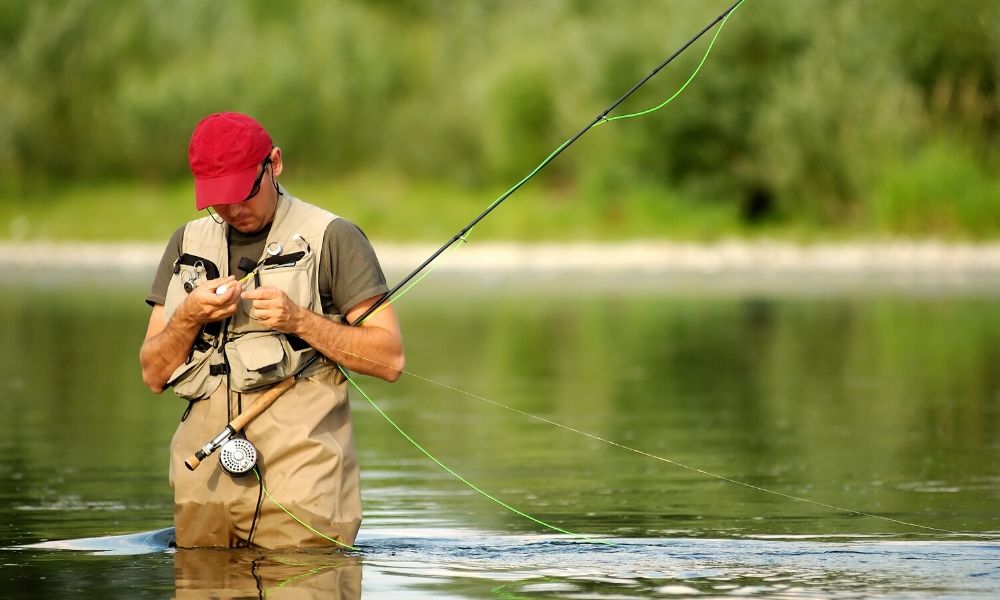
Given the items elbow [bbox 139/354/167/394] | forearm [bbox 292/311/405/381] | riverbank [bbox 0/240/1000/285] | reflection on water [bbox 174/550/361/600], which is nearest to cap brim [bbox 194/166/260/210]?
forearm [bbox 292/311/405/381]

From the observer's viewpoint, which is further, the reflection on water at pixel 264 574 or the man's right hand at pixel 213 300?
the reflection on water at pixel 264 574

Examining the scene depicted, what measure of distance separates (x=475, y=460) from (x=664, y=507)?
1822 mm

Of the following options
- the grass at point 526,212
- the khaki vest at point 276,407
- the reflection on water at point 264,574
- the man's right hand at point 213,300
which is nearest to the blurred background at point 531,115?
the grass at point 526,212

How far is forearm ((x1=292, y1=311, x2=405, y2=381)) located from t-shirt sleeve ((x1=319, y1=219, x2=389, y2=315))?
0.10 metres

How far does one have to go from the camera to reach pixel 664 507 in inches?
289

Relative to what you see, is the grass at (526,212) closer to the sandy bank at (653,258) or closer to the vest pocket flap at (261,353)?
the sandy bank at (653,258)

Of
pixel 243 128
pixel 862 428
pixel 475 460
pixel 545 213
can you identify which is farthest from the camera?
pixel 545 213

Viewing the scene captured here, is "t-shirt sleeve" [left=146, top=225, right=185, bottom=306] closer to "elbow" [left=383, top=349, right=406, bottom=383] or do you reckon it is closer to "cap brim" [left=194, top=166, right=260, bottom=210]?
"cap brim" [left=194, top=166, right=260, bottom=210]

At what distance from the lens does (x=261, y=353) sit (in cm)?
535

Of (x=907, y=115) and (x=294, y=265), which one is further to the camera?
(x=907, y=115)

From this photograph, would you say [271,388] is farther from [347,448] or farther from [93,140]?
[93,140]

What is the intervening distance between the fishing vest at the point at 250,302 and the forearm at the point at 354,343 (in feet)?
0.34

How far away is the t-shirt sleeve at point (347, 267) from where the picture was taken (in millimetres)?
5383

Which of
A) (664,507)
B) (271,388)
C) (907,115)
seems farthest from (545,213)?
(271,388)
